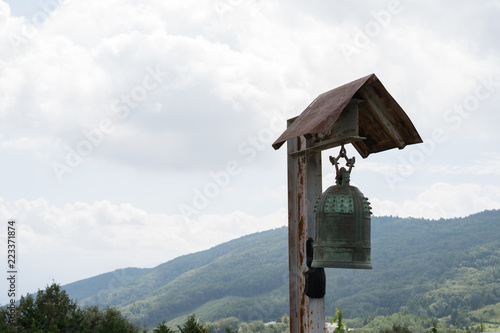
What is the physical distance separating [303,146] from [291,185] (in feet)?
1.73

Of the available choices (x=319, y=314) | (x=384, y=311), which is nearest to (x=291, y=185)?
(x=319, y=314)

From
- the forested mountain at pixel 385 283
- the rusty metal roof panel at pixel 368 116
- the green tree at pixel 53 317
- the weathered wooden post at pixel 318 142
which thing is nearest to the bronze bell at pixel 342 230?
the weathered wooden post at pixel 318 142

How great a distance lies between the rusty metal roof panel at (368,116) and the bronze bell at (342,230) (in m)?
0.78

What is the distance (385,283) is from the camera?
500ft

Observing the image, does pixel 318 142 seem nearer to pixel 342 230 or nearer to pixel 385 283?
pixel 342 230

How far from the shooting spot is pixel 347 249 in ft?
18.2

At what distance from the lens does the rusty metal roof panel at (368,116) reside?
5582 millimetres

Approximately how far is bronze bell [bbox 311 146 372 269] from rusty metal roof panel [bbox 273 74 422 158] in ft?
2.57

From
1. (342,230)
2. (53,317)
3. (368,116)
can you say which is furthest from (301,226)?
(53,317)

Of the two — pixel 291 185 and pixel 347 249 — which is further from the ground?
pixel 291 185

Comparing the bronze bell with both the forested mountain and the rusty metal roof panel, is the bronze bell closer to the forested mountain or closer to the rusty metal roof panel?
the rusty metal roof panel

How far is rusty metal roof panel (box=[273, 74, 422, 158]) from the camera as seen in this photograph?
5.58 metres

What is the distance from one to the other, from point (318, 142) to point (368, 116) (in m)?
0.66

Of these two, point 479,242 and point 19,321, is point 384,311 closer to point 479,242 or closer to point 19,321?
point 479,242
